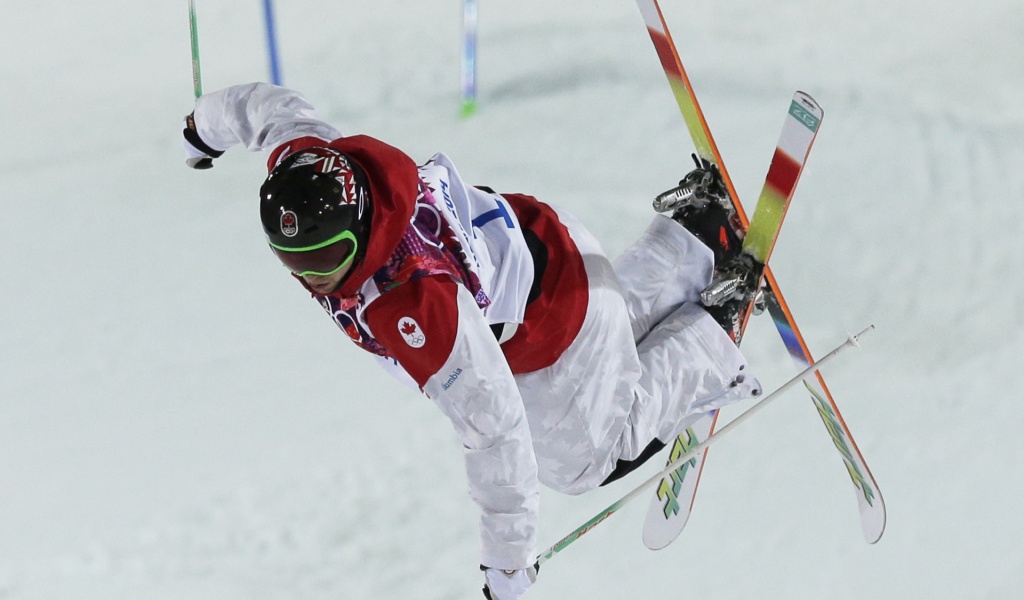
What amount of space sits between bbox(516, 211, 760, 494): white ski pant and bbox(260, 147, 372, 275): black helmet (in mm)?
771

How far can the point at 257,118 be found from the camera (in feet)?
8.72

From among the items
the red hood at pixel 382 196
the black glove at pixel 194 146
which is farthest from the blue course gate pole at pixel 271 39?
the red hood at pixel 382 196

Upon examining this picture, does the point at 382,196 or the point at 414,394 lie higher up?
the point at 382,196

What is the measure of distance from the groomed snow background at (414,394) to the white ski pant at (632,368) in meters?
0.71

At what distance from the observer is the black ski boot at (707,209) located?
3.10 meters

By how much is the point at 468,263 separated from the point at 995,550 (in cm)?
238

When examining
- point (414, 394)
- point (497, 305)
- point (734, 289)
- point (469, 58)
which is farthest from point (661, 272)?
point (469, 58)

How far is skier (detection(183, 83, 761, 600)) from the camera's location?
216cm

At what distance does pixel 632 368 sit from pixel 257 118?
1.15 metres

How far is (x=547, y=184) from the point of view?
440cm

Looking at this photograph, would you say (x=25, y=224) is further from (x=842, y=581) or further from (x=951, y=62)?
(x=951, y=62)

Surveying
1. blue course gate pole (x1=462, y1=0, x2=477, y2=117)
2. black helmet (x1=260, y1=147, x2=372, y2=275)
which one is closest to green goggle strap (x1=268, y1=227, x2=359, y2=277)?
black helmet (x1=260, y1=147, x2=372, y2=275)

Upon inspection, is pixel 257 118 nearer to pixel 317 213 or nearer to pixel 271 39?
pixel 317 213

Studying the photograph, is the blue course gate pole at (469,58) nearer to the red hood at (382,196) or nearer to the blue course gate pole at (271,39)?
the blue course gate pole at (271,39)
